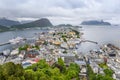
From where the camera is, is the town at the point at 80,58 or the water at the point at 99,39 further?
the water at the point at 99,39

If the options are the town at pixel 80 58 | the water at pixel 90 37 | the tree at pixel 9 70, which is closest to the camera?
the tree at pixel 9 70

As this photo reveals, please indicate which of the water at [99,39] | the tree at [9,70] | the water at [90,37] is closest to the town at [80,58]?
the water at [99,39]

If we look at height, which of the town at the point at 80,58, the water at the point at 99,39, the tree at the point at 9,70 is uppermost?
the tree at the point at 9,70

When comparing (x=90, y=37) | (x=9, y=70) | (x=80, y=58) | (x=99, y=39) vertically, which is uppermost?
(x=9, y=70)

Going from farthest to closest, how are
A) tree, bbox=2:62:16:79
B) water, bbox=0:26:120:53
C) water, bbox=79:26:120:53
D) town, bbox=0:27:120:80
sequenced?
water, bbox=0:26:120:53, water, bbox=79:26:120:53, town, bbox=0:27:120:80, tree, bbox=2:62:16:79

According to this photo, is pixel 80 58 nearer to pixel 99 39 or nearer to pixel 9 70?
pixel 9 70

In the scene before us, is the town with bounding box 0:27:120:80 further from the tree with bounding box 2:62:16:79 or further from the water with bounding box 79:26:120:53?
the tree with bounding box 2:62:16:79

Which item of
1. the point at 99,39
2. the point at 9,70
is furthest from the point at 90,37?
the point at 9,70

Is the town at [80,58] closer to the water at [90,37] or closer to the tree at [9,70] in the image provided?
the water at [90,37]

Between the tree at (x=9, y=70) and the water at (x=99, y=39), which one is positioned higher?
A: the tree at (x=9, y=70)

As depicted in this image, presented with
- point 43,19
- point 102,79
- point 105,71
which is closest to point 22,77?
point 102,79

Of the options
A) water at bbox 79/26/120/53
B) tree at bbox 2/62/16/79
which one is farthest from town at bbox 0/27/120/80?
tree at bbox 2/62/16/79
